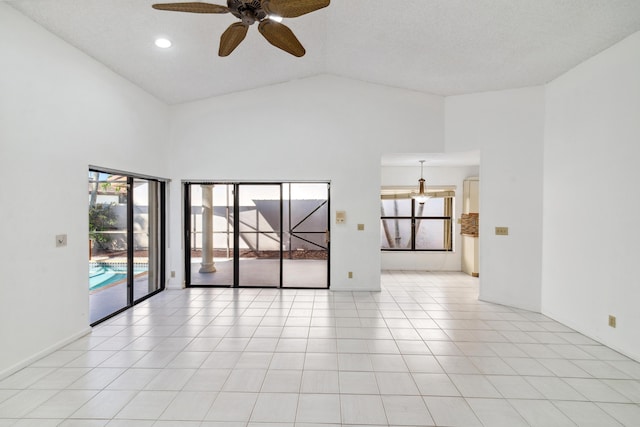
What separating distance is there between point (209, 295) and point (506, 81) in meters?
5.42

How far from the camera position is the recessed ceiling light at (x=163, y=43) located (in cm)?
347

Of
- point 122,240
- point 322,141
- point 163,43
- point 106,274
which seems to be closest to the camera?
point 163,43

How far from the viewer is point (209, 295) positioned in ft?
16.4

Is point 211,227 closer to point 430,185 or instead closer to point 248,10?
point 248,10

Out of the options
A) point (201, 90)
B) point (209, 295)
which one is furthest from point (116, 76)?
point (209, 295)

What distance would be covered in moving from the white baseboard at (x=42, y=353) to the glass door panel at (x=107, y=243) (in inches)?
14.7

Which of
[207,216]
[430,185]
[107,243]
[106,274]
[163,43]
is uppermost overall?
[163,43]

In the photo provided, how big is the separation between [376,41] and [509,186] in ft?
9.04

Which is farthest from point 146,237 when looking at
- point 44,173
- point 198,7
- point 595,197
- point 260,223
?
point 595,197

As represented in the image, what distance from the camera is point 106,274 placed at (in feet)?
14.4

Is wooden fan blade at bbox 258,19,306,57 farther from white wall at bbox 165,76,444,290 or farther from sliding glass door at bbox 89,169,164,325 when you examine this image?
sliding glass door at bbox 89,169,164,325

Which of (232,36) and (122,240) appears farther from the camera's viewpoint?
(122,240)

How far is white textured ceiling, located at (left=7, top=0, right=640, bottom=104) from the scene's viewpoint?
2893mm

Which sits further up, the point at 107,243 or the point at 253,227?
the point at 253,227
